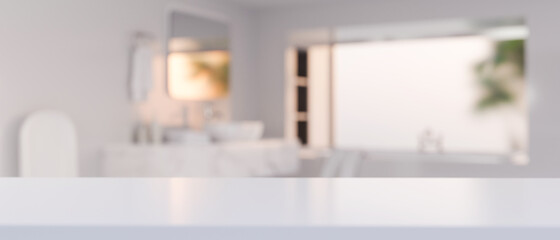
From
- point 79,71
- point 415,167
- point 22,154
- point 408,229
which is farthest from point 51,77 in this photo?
point 408,229

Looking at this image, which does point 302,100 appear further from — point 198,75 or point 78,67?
point 78,67

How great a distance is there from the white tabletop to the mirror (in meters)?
3.52

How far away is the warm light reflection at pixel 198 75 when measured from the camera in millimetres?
4262

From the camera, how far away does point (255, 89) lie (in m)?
5.25

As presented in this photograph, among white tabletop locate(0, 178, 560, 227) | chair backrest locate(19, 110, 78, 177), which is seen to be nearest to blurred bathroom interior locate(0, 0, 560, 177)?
chair backrest locate(19, 110, 78, 177)

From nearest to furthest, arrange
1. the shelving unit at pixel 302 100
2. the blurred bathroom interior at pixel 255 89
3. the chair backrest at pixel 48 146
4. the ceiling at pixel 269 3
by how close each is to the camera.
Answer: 1. the chair backrest at pixel 48 146
2. the blurred bathroom interior at pixel 255 89
3. the ceiling at pixel 269 3
4. the shelving unit at pixel 302 100

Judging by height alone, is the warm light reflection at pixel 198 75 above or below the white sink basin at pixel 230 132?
above

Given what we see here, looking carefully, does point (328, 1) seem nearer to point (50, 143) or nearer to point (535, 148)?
point (535, 148)

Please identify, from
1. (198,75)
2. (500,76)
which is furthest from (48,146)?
(500,76)

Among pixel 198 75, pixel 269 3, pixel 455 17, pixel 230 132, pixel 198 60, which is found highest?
pixel 269 3

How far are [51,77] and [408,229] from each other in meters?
3.07

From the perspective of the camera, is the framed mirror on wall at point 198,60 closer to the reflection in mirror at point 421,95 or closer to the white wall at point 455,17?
the white wall at point 455,17

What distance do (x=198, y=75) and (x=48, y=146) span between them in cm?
156

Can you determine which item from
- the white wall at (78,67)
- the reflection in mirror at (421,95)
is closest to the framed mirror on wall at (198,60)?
the white wall at (78,67)
